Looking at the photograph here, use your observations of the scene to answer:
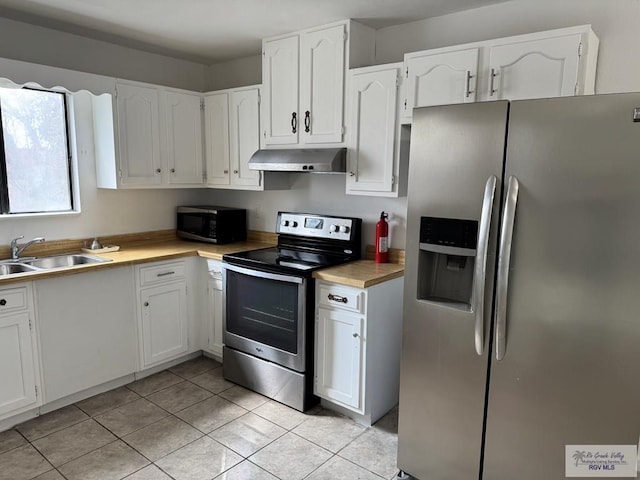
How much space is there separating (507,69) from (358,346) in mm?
1678

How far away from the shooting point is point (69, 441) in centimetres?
246

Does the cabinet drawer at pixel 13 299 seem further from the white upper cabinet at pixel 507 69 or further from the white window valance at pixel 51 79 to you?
the white upper cabinet at pixel 507 69

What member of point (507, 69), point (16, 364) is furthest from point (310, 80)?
point (16, 364)

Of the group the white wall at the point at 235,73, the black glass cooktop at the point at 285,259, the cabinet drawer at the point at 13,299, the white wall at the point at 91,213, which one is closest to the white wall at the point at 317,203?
the black glass cooktop at the point at 285,259

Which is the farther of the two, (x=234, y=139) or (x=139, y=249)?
(x=234, y=139)

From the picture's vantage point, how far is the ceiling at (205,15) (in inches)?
100

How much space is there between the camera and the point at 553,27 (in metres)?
2.35

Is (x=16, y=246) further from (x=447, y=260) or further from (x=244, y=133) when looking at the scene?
(x=447, y=260)

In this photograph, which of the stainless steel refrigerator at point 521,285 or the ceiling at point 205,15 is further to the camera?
the ceiling at point 205,15

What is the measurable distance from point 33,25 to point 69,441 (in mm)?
2686

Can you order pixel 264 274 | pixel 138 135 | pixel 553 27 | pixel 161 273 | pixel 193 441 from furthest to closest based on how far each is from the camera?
pixel 138 135 → pixel 161 273 → pixel 264 274 → pixel 193 441 → pixel 553 27

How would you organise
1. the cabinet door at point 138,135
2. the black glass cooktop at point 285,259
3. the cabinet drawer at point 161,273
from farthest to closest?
the cabinet door at point 138,135
the cabinet drawer at point 161,273
the black glass cooktop at point 285,259

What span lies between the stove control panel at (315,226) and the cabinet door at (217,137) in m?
0.66

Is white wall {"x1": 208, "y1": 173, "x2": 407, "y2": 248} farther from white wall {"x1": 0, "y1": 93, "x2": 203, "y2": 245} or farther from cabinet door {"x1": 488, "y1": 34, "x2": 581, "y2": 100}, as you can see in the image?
cabinet door {"x1": 488, "y1": 34, "x2": 581, "y2": 100}
